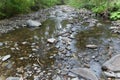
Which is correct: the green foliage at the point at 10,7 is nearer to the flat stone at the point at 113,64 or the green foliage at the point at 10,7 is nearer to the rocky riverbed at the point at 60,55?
the rocky riverbed at the point at 60,55

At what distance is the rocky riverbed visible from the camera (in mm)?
5000

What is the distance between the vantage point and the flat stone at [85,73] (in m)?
4.77

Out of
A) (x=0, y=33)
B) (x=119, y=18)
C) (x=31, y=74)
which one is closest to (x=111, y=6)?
(x=119, y=18)

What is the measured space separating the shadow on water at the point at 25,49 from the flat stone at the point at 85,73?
2.87 feet

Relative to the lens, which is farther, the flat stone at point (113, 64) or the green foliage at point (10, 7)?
the green foliage at point (10, 7)

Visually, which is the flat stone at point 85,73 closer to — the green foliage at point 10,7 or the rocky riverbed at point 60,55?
the rocky riverbed at point 60,55

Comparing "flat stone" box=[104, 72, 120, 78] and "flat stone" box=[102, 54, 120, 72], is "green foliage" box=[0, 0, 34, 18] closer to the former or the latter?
"flat stone" box=[102, 54, 120, 72]

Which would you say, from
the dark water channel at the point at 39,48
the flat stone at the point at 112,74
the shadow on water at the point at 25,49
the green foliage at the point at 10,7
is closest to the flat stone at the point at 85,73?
the dark water channel at the point at 39,48

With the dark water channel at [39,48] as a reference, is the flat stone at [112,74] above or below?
below

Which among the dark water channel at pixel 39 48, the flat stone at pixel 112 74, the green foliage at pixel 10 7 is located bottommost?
the flat stone at pixel 112 74

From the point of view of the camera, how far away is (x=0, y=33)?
29.4 feet

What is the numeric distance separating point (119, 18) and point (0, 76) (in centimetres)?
959

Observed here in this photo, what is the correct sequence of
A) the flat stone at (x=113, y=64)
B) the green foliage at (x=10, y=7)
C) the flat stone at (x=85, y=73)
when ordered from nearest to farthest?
the flat stone at (x=85, y=73), the flat stone at (x=113, y=64), the green foliage at (x=10, y=7)

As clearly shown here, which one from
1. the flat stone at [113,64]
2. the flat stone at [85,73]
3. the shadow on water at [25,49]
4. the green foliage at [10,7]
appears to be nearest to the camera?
the flat stone at [85,73]
